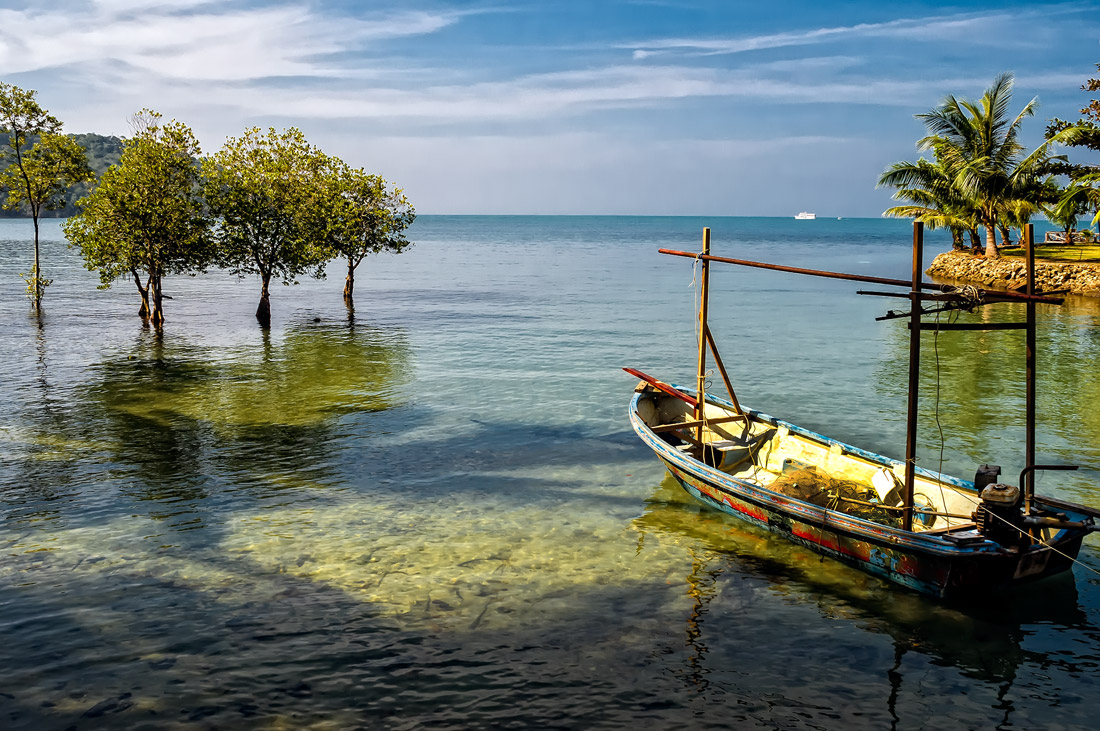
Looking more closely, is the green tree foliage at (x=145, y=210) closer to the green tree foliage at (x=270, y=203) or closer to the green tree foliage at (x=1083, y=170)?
the green tree foliage at (x=270, y=203)

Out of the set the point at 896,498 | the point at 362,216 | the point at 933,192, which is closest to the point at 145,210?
the point at 362,216

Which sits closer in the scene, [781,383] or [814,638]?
[814,638]

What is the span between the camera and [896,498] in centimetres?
1619

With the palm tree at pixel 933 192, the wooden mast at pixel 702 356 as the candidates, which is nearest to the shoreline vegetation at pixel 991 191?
the palm tree at pixel 933 192

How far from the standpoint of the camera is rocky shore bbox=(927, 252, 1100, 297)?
56.2 m

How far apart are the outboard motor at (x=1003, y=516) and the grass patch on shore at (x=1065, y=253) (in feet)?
183

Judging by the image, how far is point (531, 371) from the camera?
33875 millimetres

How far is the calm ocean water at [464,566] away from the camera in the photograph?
11250mm

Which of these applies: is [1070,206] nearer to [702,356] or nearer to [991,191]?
[991,191]

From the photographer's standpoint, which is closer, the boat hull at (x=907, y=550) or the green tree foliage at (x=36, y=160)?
the boat hull at (x=907, y=550)

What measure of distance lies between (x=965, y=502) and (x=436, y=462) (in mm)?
12799

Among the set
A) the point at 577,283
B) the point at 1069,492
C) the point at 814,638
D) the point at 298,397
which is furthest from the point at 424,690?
the point at 577,283

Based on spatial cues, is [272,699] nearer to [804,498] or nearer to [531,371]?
[804,498]

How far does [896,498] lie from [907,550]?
294 cm
